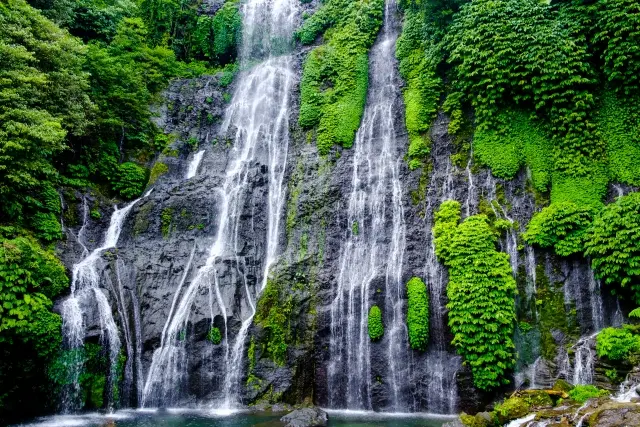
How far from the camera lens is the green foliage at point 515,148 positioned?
16.5 meters

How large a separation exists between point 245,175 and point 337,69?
7.76 m

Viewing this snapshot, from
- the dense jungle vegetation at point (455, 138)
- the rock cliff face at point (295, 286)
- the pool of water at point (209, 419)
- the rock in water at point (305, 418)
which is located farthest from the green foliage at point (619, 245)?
the rock in water at point (305, 418)

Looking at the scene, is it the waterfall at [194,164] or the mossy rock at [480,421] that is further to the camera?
the waterfall at [194,164]

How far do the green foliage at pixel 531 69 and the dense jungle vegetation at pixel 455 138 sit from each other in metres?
0.05

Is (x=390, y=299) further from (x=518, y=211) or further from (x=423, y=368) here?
(x=518, y=211)

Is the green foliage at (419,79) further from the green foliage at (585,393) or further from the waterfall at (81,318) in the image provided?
the waterfall at (81,318)

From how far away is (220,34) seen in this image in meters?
29.9

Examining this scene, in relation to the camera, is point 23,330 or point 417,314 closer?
point 23,330

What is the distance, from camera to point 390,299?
15.7 m

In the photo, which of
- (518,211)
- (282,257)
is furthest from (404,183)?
(282,257)

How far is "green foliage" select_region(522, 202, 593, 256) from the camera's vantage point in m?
14.4

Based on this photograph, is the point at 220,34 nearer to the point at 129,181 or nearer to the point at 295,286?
the point at 129,181

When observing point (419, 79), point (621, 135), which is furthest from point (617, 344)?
point (419, 79)

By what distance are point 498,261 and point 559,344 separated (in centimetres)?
303
